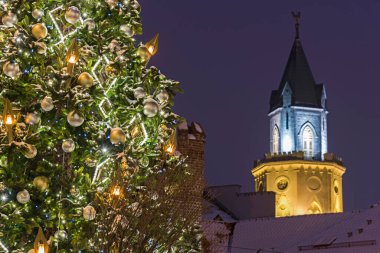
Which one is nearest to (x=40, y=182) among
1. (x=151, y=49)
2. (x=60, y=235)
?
(x=60, y=235)

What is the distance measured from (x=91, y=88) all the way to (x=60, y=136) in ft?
1.93

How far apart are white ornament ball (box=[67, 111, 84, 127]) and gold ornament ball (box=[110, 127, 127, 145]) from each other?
1.27ft

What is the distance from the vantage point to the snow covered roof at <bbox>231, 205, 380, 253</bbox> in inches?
1205

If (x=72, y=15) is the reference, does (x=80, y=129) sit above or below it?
below

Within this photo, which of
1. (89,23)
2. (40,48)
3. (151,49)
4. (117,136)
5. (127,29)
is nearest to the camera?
(40,48)

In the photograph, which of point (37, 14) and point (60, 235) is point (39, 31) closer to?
point (37, 14)

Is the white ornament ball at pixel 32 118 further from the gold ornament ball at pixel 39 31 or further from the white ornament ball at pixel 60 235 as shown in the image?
the white ornament ball at pixel 60 235

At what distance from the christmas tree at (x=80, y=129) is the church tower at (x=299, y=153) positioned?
173 feet

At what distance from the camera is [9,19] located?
8.83m

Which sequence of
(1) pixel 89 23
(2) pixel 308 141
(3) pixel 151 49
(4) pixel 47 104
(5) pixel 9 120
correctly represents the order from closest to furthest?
(5) pixel 9 120
(4) pixel 47 104
(1) pixel 89 23
(3) pixel 151 49
(2) pixel 308 141

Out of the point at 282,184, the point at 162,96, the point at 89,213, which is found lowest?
the point at 89,213

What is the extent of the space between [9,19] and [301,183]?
2181 inches

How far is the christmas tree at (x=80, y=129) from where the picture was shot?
8695mm

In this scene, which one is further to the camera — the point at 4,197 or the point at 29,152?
the point at 4,197
